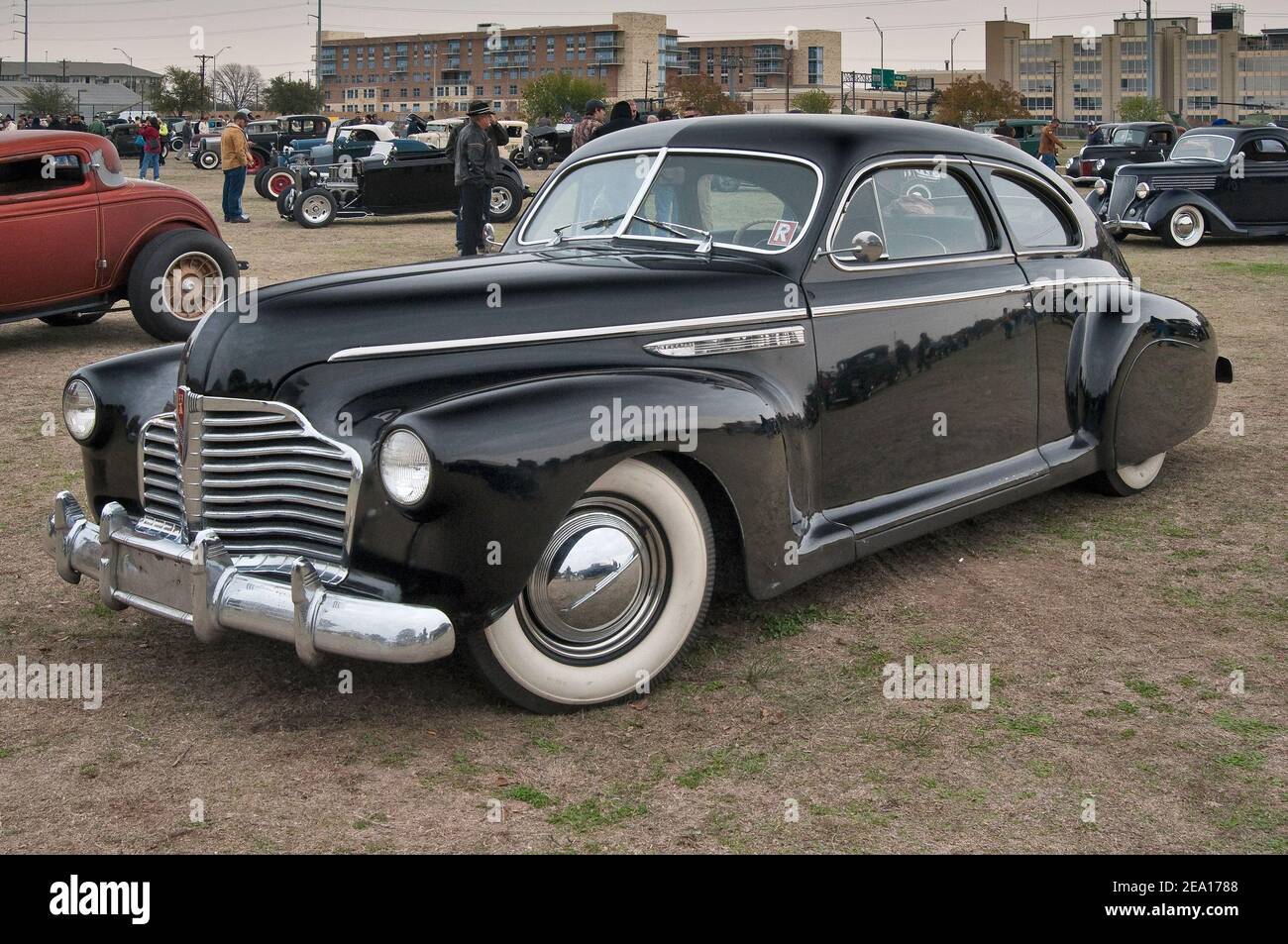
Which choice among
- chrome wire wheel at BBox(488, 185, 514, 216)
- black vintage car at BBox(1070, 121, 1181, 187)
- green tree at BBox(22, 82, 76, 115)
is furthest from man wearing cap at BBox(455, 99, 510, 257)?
green tree at BBox(22, 82, 76, 115)

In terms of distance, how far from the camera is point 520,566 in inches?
144

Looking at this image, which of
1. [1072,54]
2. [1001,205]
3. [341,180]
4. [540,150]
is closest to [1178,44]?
[1072,54]

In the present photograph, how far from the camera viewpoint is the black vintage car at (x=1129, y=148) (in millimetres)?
25438

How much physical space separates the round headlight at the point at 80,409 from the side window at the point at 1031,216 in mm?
3559

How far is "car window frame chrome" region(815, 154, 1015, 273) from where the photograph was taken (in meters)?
4.81

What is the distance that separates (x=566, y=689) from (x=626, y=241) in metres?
1.87

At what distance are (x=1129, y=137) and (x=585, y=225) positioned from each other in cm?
2401

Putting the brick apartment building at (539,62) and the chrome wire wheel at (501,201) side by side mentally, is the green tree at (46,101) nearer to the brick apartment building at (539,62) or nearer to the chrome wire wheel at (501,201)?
the brick apartment building at (539,62)

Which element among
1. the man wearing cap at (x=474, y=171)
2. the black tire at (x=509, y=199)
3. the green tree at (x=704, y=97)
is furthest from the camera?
the green tree at (x=704, y=97)

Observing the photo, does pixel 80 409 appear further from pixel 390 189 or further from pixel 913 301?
pixel 390 189

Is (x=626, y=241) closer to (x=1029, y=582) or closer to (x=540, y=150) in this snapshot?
(x=1029, y=582)

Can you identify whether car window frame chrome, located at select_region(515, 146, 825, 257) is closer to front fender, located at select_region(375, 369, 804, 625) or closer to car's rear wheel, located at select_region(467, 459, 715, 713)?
front fender, located at select_region(375, 369, 804, 625)

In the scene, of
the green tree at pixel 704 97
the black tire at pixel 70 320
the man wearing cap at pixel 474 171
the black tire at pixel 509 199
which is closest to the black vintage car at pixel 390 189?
the black tire at pixel 509 199

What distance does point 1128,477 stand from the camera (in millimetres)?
6250
